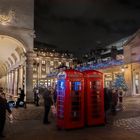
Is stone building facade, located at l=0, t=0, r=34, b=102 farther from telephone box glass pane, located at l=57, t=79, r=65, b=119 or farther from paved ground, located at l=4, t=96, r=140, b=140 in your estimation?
telephone box glass pane, located at l=57, t=79, r=65, b=119

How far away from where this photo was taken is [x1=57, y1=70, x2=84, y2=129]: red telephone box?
10.8 m

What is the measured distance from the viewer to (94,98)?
1158 centimetres

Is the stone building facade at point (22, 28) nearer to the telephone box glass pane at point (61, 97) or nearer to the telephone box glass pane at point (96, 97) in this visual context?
the telephone box glass pane at point (61, 97)

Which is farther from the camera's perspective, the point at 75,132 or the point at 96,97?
the point at 96,97

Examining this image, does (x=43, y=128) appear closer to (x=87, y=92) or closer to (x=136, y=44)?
(x=87, y=92)

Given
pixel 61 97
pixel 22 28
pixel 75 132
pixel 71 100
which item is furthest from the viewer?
pixel 22 28

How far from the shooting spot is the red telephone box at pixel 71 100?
10.8 meters

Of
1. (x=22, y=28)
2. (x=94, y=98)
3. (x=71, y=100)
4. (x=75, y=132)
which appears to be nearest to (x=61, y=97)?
(x=71, y=100)

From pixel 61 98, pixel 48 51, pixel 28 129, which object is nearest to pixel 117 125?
pixel 61 98

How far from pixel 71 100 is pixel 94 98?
4.04 feet

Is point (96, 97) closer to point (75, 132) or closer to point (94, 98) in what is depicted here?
point (94, 98)

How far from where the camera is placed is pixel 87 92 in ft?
37.3

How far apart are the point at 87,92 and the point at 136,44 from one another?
980 inches

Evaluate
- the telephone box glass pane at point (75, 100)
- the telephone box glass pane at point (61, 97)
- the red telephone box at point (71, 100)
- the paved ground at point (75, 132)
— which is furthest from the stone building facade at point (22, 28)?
the telephone box glass pane at point (75, 100)
